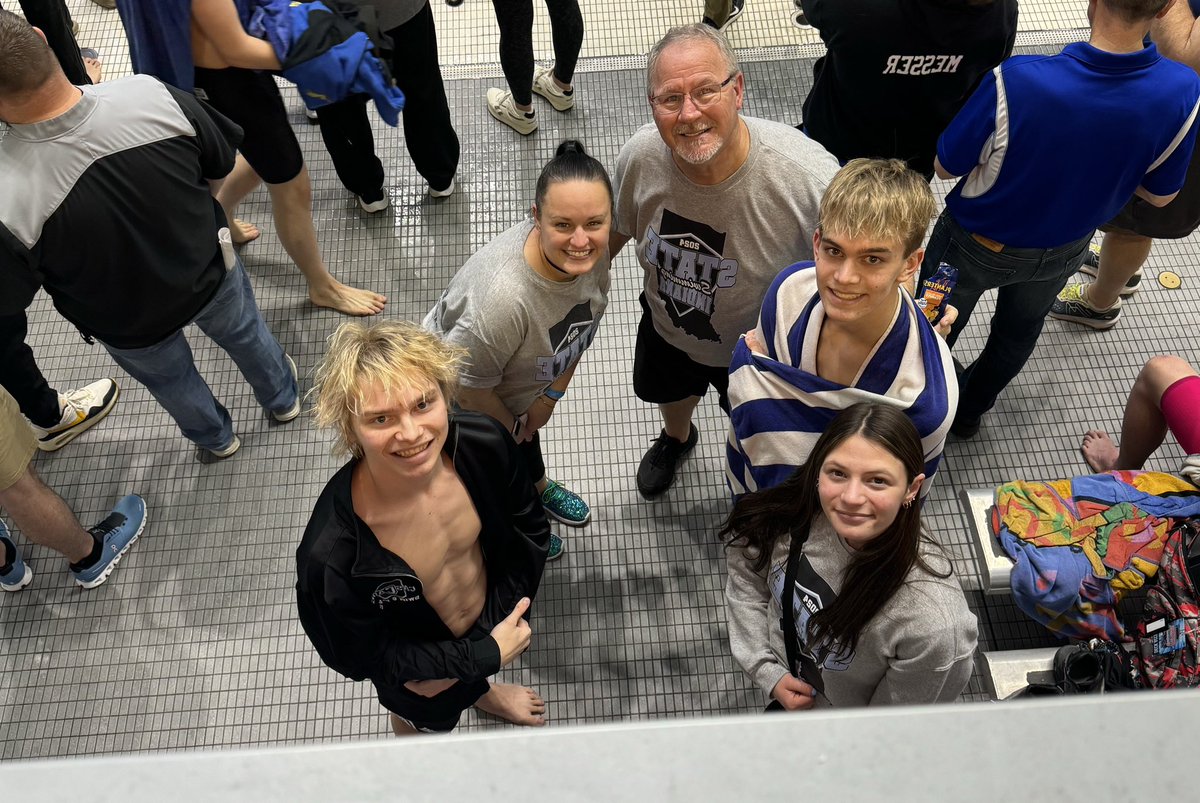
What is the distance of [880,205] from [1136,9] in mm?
931

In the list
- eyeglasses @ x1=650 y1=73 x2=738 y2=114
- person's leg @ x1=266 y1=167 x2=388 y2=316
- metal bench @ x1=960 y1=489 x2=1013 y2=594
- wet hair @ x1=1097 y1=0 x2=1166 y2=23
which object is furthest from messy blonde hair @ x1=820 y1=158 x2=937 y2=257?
person's leg @ x1=266 y1=167 x2=388 y2=316

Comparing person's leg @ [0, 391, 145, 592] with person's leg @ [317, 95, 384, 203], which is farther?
person's leg @ [317, 95, 384, 203]

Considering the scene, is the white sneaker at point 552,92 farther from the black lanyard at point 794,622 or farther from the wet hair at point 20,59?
the black lanyard at point 794,622

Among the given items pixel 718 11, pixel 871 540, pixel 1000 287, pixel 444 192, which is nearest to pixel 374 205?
pixel 444 192

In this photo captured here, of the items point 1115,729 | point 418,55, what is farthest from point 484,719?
point 1115,729

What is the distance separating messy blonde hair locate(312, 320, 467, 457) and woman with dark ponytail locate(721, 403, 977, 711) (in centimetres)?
80

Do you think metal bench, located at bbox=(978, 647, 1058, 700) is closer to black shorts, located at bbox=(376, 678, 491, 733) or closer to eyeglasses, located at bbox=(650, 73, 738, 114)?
black shorts, located at bbox=(376, 678, 491, 733)

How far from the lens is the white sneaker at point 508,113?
4203 mm

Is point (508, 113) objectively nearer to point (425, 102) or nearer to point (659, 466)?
point (425, 102)

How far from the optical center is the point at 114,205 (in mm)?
→ 2367

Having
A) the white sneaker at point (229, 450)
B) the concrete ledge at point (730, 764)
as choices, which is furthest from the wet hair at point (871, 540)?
the white sneaker at point (229, 450)

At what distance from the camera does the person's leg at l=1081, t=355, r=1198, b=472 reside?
2.63 m

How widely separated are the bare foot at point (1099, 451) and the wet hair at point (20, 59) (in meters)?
3.47

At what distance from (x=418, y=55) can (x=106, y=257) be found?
1513mm
